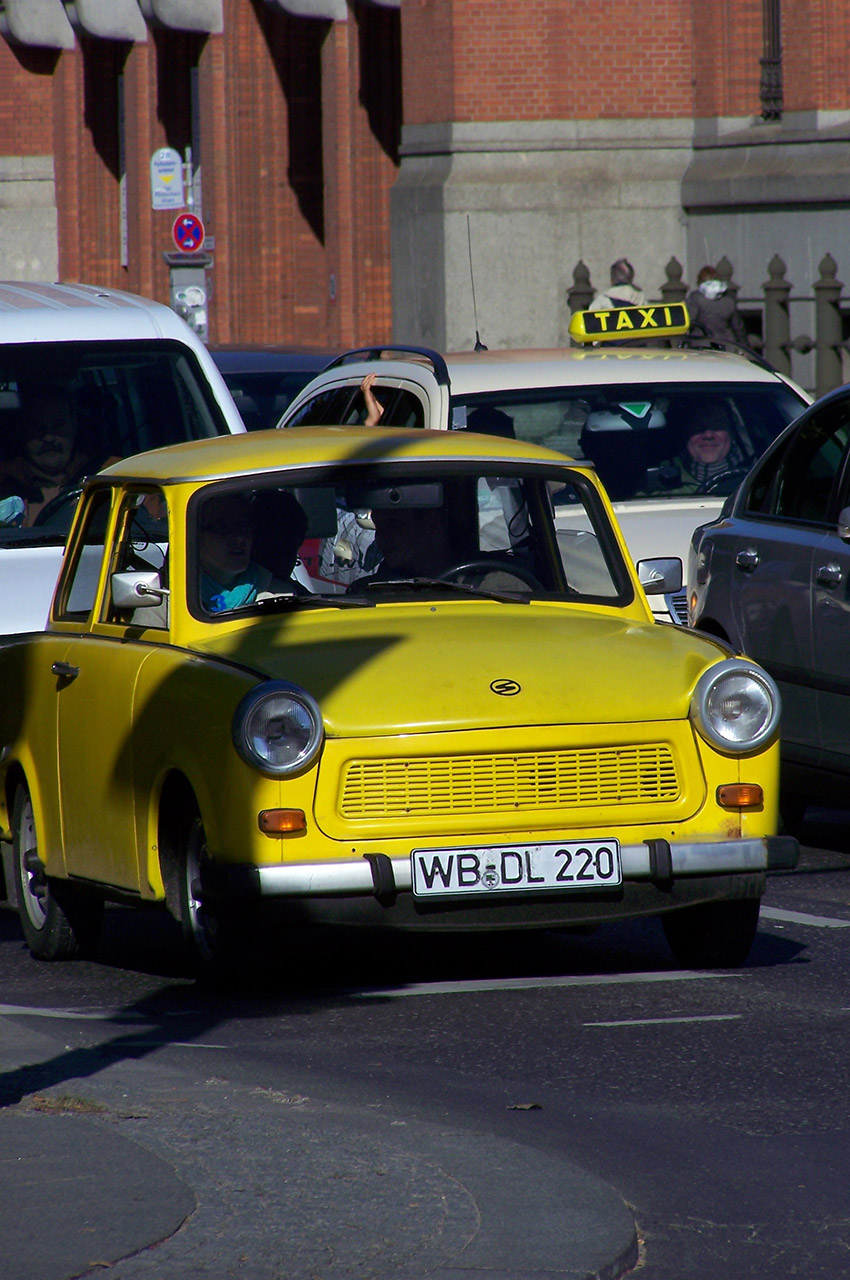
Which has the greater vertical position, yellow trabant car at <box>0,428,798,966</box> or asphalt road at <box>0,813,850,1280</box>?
yellow trabant car at <box>0,428,798,966</box>

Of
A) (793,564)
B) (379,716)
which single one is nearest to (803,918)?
(793,564)

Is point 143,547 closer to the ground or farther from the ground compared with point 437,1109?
farther from the ground

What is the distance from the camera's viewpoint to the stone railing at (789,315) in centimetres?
2658

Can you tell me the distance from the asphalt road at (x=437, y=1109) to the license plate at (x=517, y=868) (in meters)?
0.38

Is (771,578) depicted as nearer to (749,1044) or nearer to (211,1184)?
(749,1044)

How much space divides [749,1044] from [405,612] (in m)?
1.85

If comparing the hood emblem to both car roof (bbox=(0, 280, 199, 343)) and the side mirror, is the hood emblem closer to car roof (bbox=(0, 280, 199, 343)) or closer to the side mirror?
the side mirror

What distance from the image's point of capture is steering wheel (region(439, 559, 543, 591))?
25.7 feet

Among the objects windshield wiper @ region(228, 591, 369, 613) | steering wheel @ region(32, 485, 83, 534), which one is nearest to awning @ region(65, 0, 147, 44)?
steering wheel @ region(32, 485, 83, 534)

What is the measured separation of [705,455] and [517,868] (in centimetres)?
563

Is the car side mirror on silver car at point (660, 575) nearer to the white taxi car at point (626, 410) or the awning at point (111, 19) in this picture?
the white taxi car at point (626, 410)

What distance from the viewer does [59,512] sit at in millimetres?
10266

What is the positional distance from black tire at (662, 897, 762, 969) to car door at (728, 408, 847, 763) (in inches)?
82.7

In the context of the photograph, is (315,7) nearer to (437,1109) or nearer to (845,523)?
(845,523)
